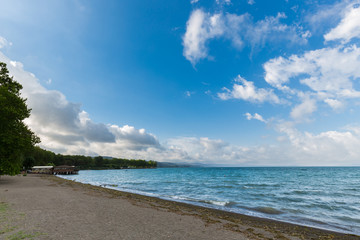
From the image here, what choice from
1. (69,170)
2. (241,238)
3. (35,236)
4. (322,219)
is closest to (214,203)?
(322,219)

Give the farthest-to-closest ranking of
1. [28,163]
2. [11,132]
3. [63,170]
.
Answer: [63,170]
[28,163]
[11,132]

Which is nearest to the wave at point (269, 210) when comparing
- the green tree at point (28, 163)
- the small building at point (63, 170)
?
the small building at point (63, 170)

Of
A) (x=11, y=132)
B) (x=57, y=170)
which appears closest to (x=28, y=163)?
(x=57, y=170)

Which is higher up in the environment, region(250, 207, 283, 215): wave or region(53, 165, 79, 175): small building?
region(250, 207, 283, 215): wave

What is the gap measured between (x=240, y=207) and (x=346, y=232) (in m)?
8.37

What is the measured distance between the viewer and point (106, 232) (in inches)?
284

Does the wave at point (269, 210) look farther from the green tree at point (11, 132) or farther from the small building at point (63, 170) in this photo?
the small building at point (63, 170)

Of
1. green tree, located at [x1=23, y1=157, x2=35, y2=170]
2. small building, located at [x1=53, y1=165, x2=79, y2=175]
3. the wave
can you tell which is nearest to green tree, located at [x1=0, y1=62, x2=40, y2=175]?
the wave

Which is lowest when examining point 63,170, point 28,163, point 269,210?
point 63,170

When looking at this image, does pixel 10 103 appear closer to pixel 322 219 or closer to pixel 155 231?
pixel 155 231

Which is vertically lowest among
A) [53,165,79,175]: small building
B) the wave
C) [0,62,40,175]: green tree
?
[53,165,79,175]: small building

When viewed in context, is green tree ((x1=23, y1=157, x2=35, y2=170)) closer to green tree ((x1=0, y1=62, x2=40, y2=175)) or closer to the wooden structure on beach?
the wooden structure on beach

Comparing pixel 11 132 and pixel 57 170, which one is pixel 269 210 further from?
pixel 57 170

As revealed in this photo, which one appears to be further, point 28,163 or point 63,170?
point 63,170
